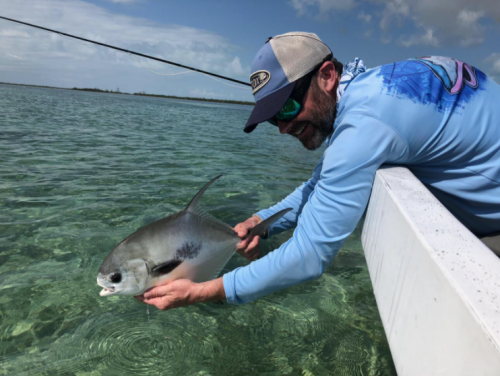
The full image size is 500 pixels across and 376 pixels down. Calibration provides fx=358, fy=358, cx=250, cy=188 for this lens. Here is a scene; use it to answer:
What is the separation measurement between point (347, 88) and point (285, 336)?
1654 millimetres

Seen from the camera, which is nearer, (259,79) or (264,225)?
(259,79)

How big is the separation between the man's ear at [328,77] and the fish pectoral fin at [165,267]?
1282 mm

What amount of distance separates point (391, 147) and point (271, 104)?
0.66 metres

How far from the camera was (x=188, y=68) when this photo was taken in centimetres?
650

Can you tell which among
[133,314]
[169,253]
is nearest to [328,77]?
[169,253]

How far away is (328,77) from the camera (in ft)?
6.36

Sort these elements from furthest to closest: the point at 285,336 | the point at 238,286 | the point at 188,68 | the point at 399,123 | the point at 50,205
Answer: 1. the point at 188,68
2. the point at 50,205
3. the point at 285,336
4. the point at 238,286
5. the point at 399,123

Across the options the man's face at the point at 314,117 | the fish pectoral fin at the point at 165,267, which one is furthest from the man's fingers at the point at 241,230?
the man's face at the point at 314,117

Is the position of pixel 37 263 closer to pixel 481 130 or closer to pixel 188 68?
pixel 481 130

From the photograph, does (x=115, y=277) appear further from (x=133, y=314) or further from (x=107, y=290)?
(x=133, y=314)

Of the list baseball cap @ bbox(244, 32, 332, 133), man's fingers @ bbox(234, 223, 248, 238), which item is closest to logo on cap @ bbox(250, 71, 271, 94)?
baseball cap @ bbox(244, 32, 332, 133)

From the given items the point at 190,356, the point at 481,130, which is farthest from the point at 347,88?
the point at 190,356

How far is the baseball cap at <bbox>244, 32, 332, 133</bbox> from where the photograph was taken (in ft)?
6.11

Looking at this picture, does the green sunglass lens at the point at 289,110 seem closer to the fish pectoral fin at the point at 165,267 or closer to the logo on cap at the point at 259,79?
the logo on cap at the point at 259,79
